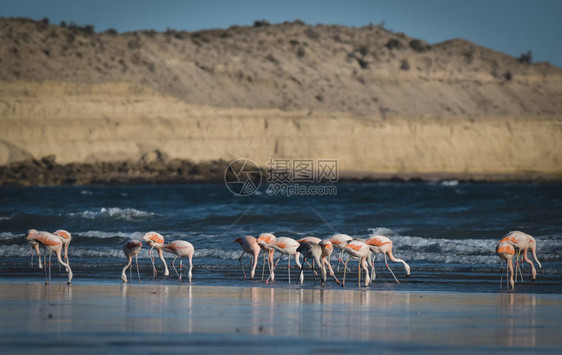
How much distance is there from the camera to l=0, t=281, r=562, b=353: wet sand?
9125mm

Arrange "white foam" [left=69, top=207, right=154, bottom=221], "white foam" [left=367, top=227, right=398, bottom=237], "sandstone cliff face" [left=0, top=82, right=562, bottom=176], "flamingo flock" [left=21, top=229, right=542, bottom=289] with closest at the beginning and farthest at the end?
"flamingo flock" [left=21, top=229, right=542, bottom=289] < "white foam" [left=367, top=227, right=398, bottom=237] < "white foam" [left=69, top=207, right=154, bottom=221] < "sandstone cliff face" [left=0, top=82, right=562, bottom=176]

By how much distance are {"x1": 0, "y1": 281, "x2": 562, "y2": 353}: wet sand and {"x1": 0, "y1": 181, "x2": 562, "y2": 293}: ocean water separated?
220 centimetres

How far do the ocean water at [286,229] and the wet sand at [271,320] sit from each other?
2199 mm

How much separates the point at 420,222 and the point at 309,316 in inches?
807

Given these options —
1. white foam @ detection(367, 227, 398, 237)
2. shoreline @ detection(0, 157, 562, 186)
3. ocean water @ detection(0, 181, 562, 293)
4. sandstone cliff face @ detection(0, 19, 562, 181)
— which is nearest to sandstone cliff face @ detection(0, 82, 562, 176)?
sandstone cliff face @ detection(0, 19, 562, 181)

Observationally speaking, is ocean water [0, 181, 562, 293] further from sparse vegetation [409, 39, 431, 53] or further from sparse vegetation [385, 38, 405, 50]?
sparse vegetation [385, 38, 405, 50]

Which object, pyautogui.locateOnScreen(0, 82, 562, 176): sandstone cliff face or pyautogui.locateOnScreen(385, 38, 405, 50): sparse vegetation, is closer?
pyautogui.locateOnScreen(0, 82, 562, 176): sandstone cliff face

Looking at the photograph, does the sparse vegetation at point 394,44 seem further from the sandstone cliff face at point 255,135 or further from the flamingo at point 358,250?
the flamingo at point 358,250

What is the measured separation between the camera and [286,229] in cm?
3038

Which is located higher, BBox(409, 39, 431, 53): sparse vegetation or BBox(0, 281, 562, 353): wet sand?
BBox(409, 39, 431, 53): sparse vegetation

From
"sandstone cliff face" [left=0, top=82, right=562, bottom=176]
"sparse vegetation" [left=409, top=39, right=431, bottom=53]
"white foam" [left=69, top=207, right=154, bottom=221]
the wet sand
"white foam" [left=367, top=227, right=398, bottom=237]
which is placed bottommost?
the wet sand

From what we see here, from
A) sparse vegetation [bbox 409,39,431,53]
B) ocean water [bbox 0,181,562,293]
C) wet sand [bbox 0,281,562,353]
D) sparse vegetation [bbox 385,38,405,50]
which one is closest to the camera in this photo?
wet sand [bbox 0,281,562,353]

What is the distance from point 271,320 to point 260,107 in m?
69.4

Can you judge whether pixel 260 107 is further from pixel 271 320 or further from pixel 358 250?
pixel 271 320
